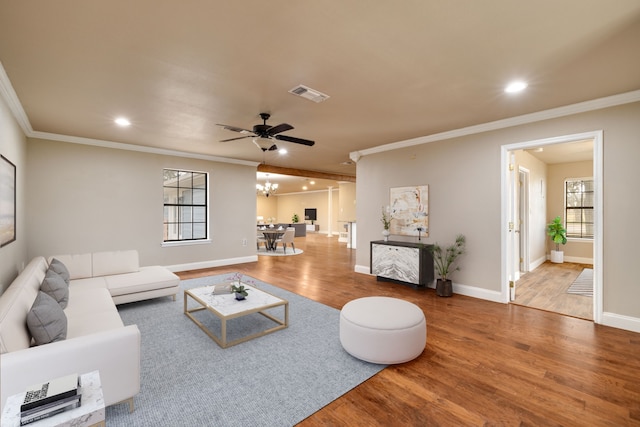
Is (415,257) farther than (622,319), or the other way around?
(415,257)

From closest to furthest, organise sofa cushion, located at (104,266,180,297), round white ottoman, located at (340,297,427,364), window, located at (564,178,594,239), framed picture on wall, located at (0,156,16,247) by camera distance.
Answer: round white ottoman, located at (340,297,427,364) < framed picture on wall, located at (0,156,16,247) < sofa cushion, located at (104,266,180,297) < window, located at (564,178,594,239)

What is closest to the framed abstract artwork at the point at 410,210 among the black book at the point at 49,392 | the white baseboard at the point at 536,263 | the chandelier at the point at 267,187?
the white baseboard at the point at 536,263

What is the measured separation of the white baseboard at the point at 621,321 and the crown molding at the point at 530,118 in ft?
7.83

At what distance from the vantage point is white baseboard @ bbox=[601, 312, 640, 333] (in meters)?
3.18

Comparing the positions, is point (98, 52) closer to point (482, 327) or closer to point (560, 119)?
point (482, 327)

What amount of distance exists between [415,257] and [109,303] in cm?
418

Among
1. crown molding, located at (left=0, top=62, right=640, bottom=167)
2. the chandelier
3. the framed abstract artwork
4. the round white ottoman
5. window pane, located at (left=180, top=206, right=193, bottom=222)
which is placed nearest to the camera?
the round white ottoman

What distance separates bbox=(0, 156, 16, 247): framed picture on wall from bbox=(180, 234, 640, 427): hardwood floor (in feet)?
11.9

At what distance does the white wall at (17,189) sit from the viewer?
3.03 metres

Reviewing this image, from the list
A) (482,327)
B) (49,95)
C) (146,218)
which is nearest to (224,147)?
(146,218)

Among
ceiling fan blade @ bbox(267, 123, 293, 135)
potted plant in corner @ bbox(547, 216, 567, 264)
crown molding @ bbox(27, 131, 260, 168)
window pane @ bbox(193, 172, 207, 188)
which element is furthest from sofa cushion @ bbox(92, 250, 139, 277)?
potted plant in corner @ bbox(547, 216, 567, 264)

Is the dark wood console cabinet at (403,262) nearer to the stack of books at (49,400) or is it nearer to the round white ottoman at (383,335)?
the round white ottoman at (383,335)

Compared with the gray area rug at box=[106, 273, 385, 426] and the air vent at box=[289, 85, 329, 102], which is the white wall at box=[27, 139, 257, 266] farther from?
the air vent at box=[289, 85, 329, 102]

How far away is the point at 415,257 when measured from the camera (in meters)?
4.79
